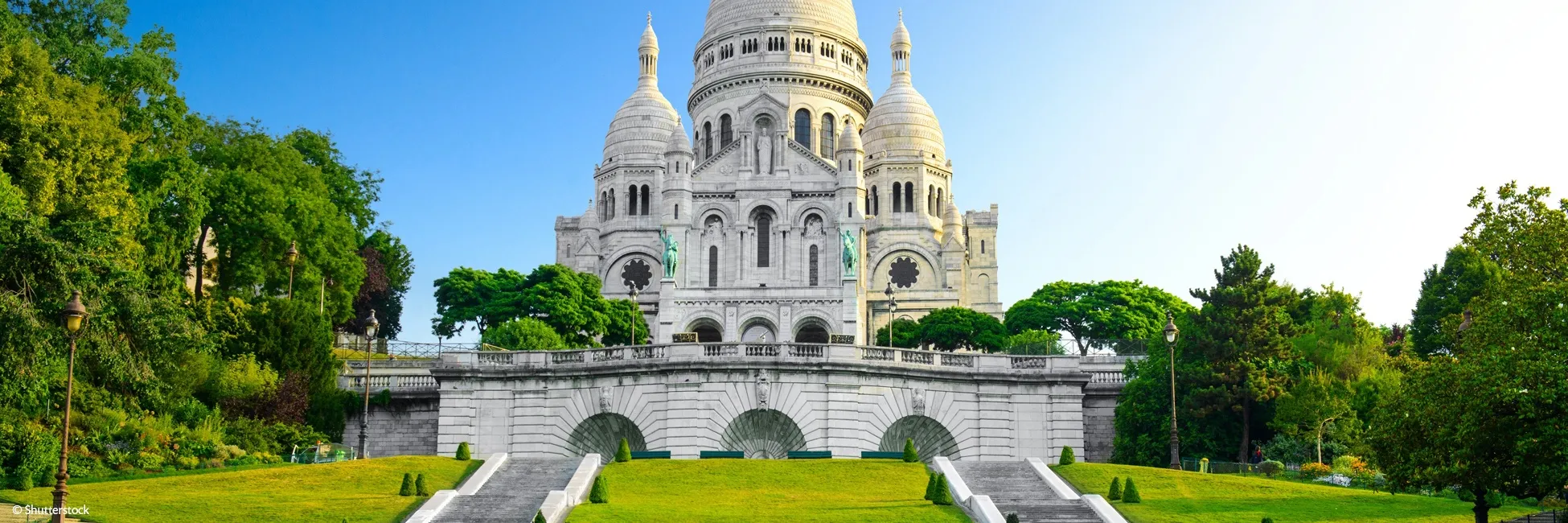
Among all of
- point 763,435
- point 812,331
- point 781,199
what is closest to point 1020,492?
point 763,435

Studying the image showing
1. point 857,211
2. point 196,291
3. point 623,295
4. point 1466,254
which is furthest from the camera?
point 623,295

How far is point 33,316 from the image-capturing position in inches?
1485

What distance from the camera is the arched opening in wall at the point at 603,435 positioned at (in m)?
45.1

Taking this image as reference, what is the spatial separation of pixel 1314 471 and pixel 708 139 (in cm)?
7204

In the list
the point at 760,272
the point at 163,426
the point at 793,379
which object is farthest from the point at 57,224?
the point at 760,272

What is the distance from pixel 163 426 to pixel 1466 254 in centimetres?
4302

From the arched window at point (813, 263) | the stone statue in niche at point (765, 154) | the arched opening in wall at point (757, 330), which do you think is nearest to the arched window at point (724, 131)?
the stone statue in niche at point (765, 154)

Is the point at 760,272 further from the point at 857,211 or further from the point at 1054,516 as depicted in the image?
the point at 1054,516

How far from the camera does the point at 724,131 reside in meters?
108

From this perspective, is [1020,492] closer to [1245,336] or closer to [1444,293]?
[1245,336]

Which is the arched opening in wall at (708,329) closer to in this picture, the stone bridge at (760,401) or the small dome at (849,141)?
the small dome at (849,141)

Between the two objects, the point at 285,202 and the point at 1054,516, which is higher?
the point at 285,202

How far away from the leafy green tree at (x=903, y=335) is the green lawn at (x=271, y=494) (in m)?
48.9

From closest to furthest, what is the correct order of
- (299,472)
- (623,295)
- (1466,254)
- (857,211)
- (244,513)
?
(244,513) < (299,472) < (1466,254) < (857,211) < (623,295)
